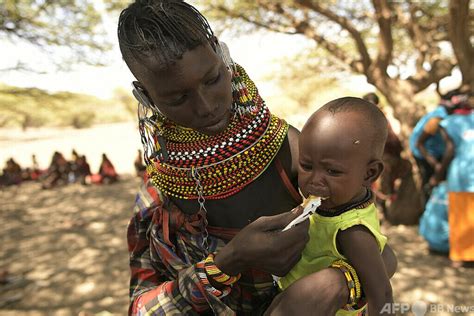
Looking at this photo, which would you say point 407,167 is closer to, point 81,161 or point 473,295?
point 473,295

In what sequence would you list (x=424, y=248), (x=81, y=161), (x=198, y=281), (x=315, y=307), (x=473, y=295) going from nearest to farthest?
1. (x=315, y=307)
2. (x=198, y=281)
3. (x=473, y=295)
4. (x=424, y=248)
5. (x=81, y=161)

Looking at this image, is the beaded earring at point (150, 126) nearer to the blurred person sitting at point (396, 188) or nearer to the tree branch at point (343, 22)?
the tree branch at point (343, 22)

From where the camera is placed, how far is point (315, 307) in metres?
1.03

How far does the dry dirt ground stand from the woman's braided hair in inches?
155

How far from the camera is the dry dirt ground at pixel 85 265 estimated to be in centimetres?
455

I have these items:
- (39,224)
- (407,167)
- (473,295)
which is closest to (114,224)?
(39,224)

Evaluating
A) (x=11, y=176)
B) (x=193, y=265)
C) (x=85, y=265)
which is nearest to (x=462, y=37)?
(x=193, y=265)

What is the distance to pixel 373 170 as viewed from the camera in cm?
126

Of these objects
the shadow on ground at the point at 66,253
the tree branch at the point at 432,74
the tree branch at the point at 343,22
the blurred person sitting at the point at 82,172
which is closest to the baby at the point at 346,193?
the shadow on ground at the point at 66,253

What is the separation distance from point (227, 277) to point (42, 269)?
5.44m

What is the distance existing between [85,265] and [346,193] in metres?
5.34

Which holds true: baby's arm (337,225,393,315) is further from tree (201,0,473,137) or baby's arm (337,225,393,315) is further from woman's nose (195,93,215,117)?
tree (201,0,473,137)

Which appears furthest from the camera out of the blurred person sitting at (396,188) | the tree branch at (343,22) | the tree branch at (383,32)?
the blurred person sitting at (396,188)

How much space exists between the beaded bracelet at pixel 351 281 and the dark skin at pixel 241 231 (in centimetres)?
2
